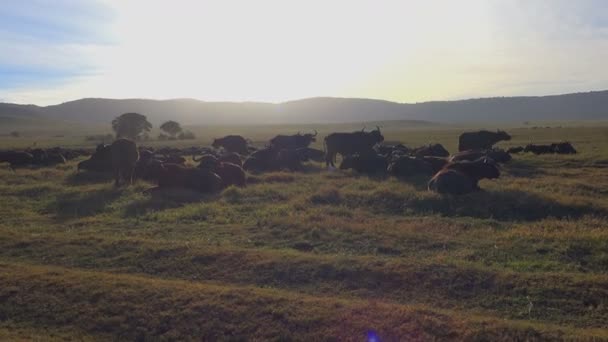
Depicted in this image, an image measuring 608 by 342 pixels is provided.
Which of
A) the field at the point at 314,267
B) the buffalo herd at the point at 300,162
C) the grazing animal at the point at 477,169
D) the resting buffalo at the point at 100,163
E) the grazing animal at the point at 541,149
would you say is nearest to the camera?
the field at the point at 314,267

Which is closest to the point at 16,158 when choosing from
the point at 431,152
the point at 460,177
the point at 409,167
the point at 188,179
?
the point at 188,179

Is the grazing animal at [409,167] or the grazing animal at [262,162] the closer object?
the grazing animal at [409,167]

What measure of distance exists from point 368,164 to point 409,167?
253 centimetres

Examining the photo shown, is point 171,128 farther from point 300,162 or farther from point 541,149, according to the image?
point 541,149

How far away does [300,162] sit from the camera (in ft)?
87.1

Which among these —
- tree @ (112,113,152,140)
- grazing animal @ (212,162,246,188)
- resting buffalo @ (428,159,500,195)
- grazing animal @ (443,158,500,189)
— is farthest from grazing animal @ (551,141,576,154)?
tree @ (112,113,152,140)

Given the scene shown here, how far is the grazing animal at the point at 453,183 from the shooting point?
1671 cm

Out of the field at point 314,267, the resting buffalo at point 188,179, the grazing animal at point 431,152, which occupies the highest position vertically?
the grazing animal at point 431,152

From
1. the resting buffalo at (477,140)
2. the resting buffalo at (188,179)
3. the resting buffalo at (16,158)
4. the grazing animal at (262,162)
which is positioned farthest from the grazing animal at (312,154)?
the resting buffalo at (16,158)

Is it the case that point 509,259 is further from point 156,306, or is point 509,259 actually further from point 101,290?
point 101,290

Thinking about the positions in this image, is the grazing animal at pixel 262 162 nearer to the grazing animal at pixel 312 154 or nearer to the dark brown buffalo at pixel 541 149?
the grazing animal at pixel 312 154

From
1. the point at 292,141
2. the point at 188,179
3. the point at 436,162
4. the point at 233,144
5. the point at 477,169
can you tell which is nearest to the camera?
the point at 477,169

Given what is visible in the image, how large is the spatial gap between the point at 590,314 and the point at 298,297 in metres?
4.38

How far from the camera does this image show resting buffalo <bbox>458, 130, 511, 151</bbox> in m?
31.2
